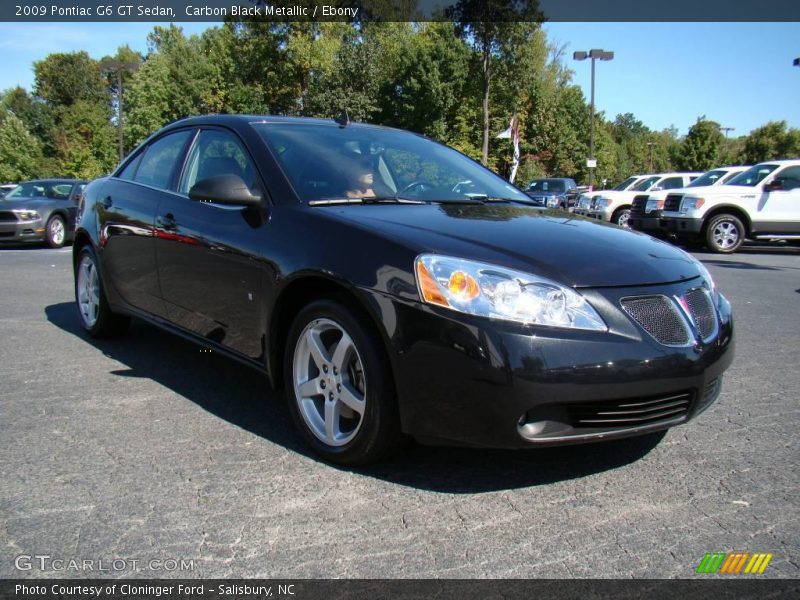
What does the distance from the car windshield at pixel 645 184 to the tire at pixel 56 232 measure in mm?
15888

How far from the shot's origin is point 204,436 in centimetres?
346

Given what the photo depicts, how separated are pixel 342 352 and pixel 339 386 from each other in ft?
0.50

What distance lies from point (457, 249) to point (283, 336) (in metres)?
1.04

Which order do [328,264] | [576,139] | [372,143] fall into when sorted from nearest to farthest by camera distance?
[328,264], [372,143], [576,139]

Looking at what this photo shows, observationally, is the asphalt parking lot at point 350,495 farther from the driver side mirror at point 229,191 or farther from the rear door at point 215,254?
the driver side mirror at point 229,191

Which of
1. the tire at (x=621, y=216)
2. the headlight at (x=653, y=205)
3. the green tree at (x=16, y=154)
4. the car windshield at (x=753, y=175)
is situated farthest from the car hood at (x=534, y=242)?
the green tree at (x=16, y=154)

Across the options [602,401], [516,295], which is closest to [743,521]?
[602,401]

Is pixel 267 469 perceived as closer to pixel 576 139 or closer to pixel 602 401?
pixel 602 401

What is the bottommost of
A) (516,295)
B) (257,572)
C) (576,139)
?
(257,572)

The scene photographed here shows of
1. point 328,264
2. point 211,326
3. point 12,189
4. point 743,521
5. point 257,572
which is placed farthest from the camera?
point 12,189

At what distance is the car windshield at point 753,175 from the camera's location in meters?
15.1

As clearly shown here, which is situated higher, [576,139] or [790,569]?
[576,139]

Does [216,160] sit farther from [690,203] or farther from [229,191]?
[690,203]

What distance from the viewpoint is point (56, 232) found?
16109 millimetres
